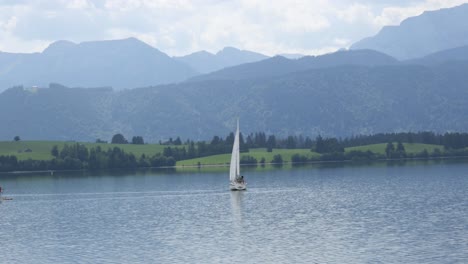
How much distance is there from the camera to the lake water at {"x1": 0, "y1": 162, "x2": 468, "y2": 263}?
277 ft

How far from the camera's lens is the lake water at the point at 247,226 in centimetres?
8444

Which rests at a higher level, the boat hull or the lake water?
the boat hull

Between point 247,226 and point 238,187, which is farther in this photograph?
point 238,187

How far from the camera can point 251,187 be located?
7402 inches

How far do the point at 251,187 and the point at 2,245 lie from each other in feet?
309

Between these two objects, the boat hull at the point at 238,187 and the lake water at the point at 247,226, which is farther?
the boat hull at the point at 238,187

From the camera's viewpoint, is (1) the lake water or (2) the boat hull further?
(2) the boat hull

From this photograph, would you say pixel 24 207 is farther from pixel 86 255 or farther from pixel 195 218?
pixel 86 255

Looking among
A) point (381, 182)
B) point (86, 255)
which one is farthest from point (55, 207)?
point (381, 182)

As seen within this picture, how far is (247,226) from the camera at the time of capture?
108 metres

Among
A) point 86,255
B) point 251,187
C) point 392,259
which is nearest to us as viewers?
point 392,259

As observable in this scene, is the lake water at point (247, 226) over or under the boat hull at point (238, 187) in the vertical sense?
under

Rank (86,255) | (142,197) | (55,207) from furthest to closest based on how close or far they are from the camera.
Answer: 1. (142,197)
2. (55,207)
3. (86,255)

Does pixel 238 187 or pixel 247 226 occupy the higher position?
pixel 238 187
